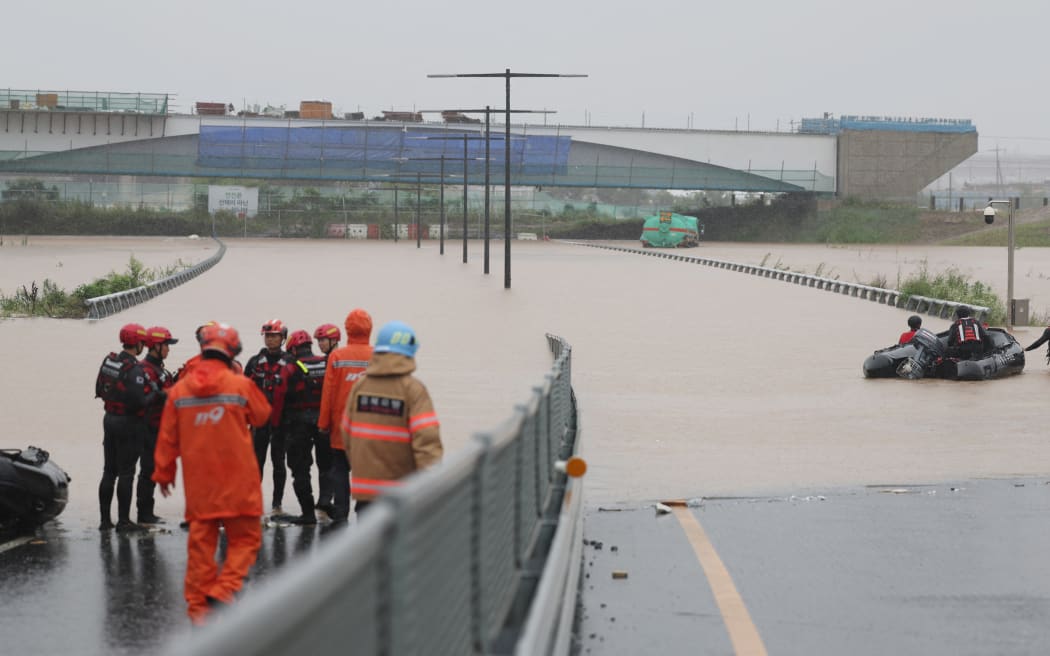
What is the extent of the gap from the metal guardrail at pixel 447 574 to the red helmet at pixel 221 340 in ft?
5.55

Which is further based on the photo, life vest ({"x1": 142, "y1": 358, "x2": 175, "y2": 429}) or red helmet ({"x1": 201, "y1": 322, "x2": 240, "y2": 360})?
life vest ({"x1": 142, "y1": 358, "x2": 175, "y2": 429})

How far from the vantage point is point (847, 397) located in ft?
68.7

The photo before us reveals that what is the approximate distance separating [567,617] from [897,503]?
576 centimetres

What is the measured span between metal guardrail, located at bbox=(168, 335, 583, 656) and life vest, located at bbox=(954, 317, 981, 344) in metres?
14.7

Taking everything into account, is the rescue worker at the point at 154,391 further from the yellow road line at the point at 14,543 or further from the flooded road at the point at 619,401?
the yellow road line at the point at 14,543

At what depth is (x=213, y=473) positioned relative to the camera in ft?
27.3

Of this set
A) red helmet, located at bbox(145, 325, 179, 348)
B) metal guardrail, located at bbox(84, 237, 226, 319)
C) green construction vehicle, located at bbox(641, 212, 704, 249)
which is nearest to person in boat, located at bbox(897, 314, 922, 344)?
red helmet, located at bbox(145, 325, 179, 348)

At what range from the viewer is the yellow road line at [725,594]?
8.20 metres

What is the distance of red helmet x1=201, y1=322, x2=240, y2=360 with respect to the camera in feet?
27.9

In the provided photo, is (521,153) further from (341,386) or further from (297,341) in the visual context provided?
(341,386)

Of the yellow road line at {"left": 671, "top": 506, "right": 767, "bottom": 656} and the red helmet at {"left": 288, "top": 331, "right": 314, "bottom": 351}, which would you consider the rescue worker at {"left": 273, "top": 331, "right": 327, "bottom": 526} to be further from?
the yellow road line at {"left": 671, "top": 506, "right": 767, "bottom": 656}

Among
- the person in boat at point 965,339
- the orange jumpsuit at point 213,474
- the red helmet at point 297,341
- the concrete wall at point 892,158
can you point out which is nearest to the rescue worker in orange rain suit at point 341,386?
the red helmet at point 297,341

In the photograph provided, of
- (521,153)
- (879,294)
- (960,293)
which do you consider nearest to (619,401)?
(960,293)

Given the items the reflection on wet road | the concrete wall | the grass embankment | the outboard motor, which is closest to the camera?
the reflection on wet road
